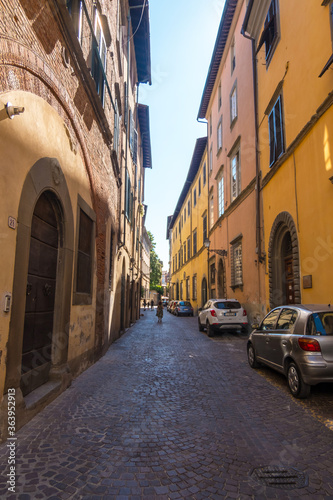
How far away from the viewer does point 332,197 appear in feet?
23.2

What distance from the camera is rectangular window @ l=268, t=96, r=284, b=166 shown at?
10.7m

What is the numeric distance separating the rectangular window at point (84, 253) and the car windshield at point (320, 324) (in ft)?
13.7

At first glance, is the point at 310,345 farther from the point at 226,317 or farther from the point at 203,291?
the point at 203,291

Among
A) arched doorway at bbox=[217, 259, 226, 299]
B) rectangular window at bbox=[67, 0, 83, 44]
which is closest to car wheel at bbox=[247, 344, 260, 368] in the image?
rectangular window at bbox=[67, 0, 83, 44]

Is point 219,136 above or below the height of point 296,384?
above

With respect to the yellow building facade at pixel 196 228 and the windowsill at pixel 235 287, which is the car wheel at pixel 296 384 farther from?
the yellow building facade at pixel 196 228

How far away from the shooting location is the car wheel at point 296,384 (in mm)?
5070

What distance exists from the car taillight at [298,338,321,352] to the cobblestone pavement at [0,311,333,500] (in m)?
0.83

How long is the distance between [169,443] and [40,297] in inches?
110

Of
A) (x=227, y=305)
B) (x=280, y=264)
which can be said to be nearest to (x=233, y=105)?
(x=280, y=264)

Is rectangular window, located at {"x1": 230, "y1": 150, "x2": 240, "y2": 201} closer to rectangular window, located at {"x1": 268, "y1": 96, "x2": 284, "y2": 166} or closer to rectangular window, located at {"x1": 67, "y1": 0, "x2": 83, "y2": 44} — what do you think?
rectangular window, located at {"x1": 268, "y1": 96, "x2": 284, "y2": 166}

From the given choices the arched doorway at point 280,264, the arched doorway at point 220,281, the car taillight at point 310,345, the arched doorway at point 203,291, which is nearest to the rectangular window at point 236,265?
the arched doorway at point 220,281

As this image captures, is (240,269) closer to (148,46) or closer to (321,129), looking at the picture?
(321,129)

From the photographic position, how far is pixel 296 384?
5.23m
